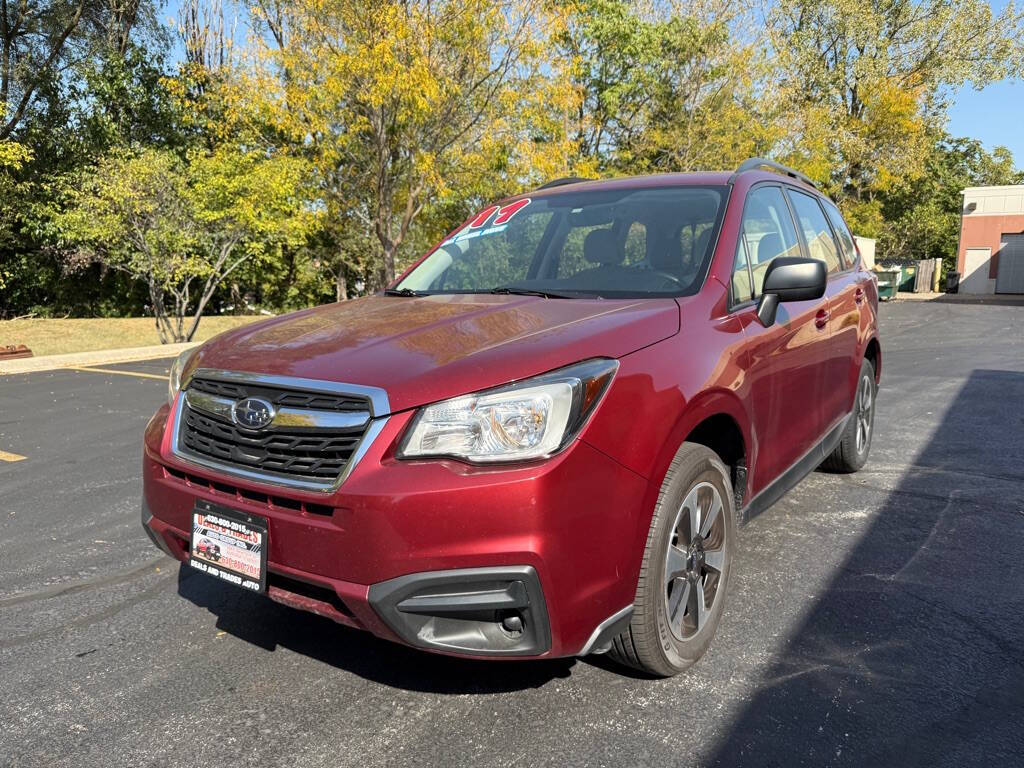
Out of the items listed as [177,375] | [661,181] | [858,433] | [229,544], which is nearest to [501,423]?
[229,544]

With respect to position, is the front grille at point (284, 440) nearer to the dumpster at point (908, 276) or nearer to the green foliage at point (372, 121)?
the green foliage at point (372, 121)

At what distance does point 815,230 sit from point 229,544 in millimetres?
3607

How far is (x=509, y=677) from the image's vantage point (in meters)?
2.76

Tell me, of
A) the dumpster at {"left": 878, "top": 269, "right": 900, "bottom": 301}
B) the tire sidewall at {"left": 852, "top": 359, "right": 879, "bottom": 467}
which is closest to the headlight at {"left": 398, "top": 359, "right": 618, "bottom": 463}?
the tire sidewall at {"left": 852, "top": 359, "right": 879, "bottom": 467}

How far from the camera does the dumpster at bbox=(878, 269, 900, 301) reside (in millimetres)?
33000

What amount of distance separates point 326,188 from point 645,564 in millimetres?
19733

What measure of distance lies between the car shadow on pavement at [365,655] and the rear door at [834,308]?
228cm

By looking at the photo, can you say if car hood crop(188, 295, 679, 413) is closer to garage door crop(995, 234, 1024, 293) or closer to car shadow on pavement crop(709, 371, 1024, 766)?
car shadow on pavement crop(709, 371, 1024, 766)

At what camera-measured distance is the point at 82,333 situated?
2050 centimetres

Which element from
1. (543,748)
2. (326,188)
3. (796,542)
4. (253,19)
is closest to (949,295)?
(326,188)

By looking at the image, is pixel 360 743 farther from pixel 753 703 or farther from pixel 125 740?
pixel 753 703

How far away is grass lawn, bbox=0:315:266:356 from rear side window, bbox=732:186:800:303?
16.1m

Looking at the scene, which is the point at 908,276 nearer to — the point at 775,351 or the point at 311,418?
the point at 775,351

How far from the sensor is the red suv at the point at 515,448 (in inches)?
83.5
